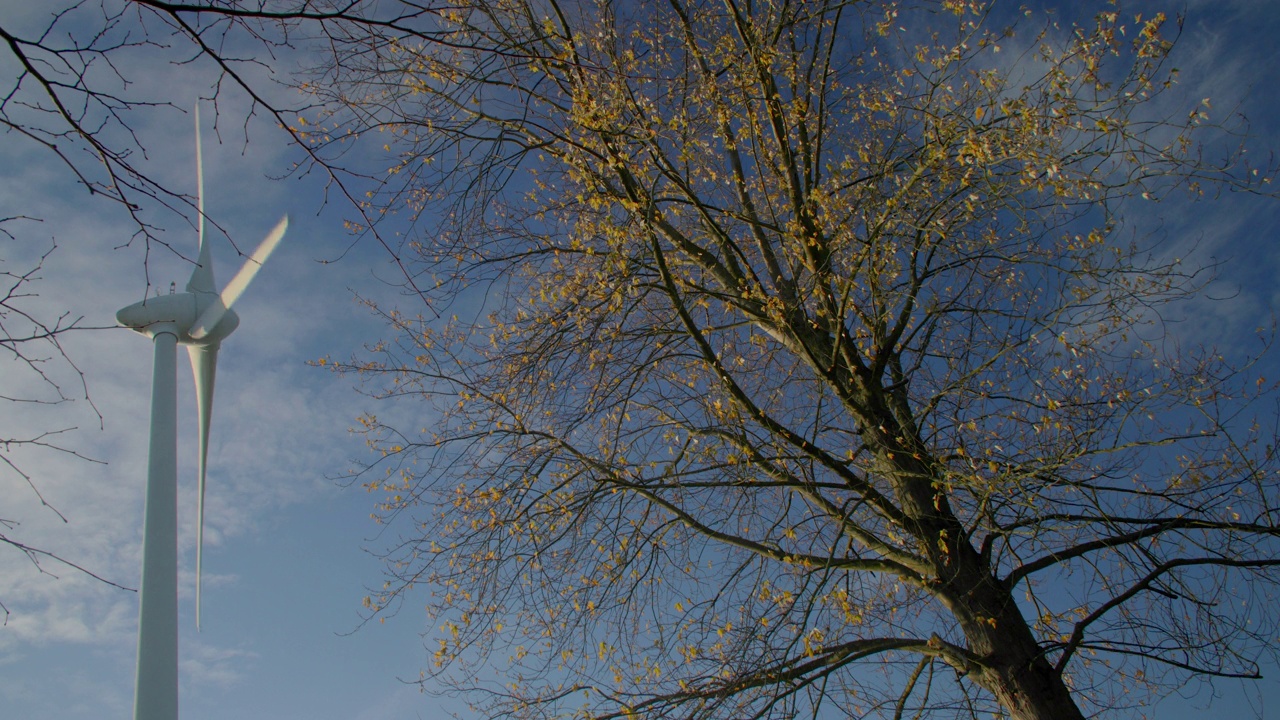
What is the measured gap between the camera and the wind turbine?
43.3 feet

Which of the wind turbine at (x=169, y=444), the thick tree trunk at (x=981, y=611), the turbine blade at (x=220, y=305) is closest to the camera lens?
the thick tree trunk at (x=981, y=611)

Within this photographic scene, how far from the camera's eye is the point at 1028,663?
6043 mm

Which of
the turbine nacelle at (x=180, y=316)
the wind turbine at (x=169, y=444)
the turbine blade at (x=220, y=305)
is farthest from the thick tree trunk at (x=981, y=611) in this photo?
the turbine nacelle at (x=180, y=316)

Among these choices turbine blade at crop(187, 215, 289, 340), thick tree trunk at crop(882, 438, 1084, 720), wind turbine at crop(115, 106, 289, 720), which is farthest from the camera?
turbine blade at crop(187, 215, 289, 340)

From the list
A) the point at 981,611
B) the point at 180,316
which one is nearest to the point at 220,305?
the point at 180,316

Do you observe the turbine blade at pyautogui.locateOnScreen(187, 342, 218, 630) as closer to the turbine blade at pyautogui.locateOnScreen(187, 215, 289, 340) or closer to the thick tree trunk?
the turbine blade at pyautogui.locateOnScreen(187, 215, 289, 340)

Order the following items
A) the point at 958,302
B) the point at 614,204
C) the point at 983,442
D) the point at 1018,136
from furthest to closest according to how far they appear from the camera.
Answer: the point at 958,302 → the point at 614,204 → the point at 983,442 → the point at 1018,136

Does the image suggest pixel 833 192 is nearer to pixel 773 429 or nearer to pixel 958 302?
pixel 958 302

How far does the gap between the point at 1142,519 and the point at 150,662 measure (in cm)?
1319

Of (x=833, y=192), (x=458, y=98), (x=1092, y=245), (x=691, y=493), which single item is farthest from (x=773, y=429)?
(x=458, y=98)

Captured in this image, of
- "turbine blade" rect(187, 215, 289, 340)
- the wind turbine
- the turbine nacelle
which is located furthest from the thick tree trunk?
the turbine nacelle

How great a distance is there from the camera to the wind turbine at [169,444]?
1321 centimetres

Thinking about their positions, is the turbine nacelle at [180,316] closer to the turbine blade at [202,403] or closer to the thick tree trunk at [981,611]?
the turbine blade at [202,403]

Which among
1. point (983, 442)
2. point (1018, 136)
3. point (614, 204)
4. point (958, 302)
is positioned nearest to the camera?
point (1018, 136)
